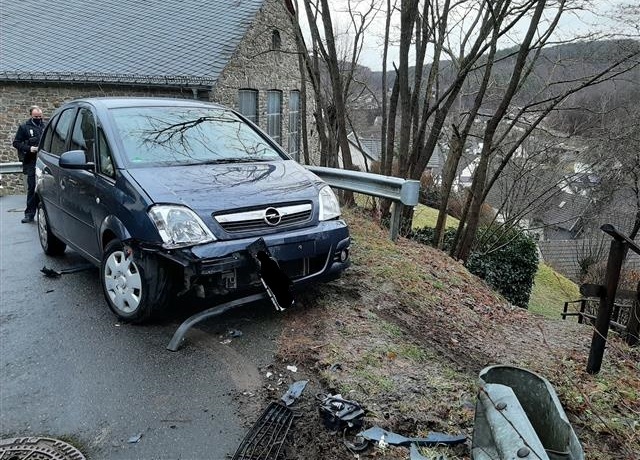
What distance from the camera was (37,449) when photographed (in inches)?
114

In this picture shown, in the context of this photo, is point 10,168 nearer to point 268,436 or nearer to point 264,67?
point 268,436

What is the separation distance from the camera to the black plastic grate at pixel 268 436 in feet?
9.11

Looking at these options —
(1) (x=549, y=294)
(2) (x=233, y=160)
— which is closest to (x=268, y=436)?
(2) (x=233, y=160)

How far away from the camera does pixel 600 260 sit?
27172 millimetres

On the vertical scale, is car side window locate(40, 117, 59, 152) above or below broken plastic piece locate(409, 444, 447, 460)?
above

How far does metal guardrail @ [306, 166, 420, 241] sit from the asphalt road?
2619 mm

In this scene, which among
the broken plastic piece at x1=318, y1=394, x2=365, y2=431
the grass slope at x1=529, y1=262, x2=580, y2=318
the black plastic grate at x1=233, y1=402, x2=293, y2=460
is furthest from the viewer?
the grass slope at x1=529, y1=262, x2=580, y2=318

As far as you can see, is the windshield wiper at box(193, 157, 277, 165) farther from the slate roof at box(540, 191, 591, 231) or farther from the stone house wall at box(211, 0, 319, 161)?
the slate roof at box(540, 191, 591, 231)

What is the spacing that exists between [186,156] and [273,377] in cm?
226

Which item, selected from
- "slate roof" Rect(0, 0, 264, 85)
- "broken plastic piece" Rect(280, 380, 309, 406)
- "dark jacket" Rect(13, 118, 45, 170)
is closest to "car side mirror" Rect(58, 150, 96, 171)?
"broken plastic piece" Rect(280, 380, 309, 406)

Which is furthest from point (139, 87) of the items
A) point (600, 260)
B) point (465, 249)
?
point (600, 260)

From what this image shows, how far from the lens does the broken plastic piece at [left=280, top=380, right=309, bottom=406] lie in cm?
328

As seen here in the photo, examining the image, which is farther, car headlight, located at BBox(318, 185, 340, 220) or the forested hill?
the forested hill

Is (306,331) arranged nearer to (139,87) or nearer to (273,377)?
(273,377)
